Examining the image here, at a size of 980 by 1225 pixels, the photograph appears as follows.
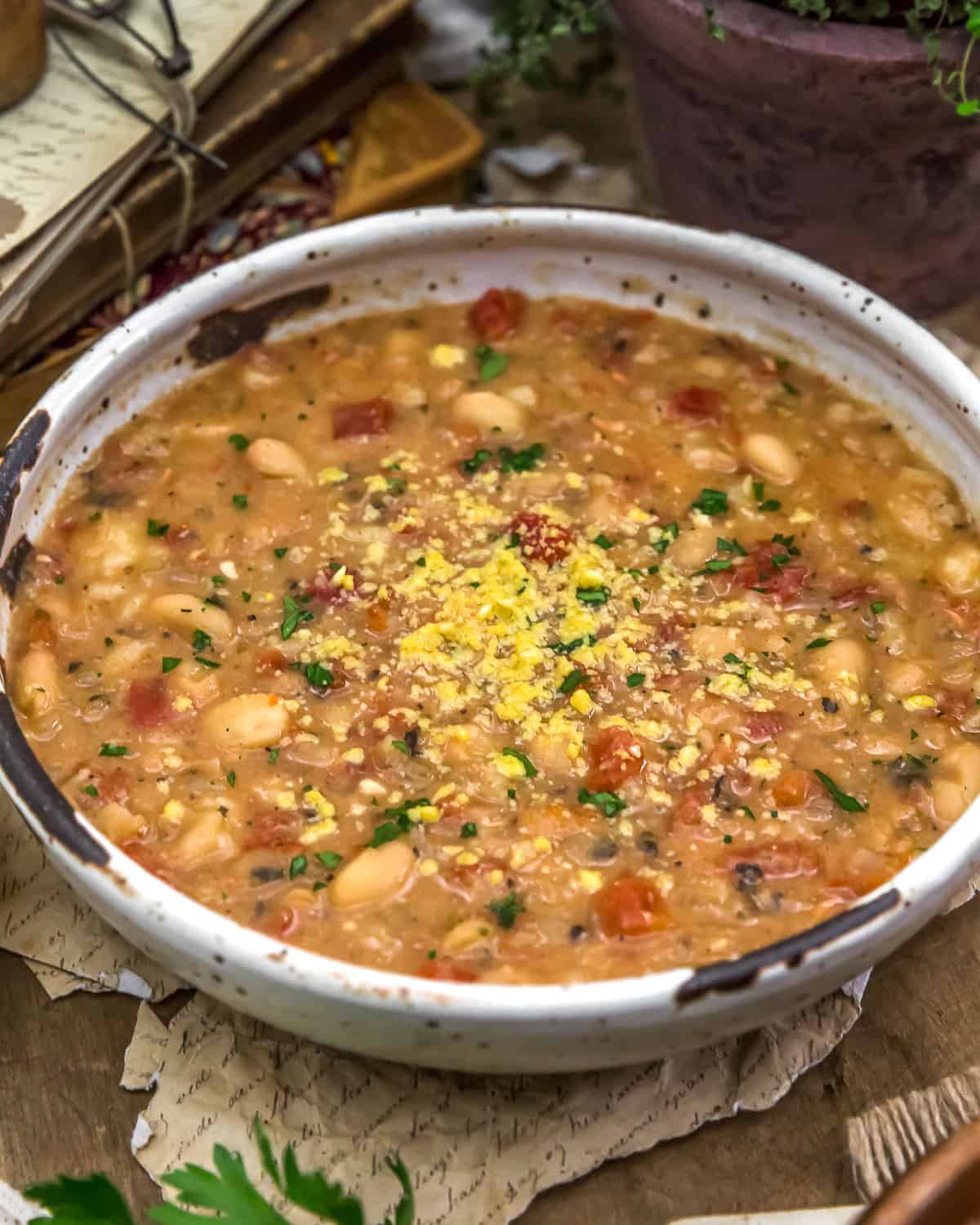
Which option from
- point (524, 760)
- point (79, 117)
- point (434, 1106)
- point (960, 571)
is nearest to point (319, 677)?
point (524, 760)

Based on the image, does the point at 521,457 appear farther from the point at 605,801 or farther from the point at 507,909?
the point at 507,909

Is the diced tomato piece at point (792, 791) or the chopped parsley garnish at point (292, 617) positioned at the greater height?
the chopped parsley garnish at point (292, 617)

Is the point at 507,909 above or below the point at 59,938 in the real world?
above

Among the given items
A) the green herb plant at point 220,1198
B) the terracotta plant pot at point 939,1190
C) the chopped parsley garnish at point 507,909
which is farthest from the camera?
the chopped parsley garnish at point 507,909

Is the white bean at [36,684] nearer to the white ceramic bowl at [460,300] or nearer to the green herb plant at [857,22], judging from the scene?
the white ceramic bowl at [460,300]

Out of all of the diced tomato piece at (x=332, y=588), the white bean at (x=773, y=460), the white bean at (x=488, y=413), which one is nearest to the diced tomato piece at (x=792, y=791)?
the white bean at (x=773, y=460)

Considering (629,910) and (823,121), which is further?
(823,121)

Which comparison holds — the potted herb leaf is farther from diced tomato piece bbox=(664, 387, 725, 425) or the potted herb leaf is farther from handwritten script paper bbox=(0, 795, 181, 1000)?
handwritten script paper bbox=(0, 795, 181, 1000)
